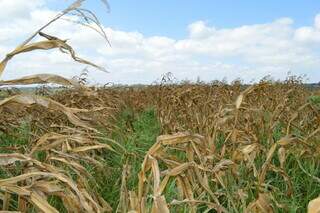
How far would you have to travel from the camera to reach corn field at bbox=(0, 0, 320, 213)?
194cm

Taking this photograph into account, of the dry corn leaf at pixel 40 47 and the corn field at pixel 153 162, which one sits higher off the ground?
the dry corn leaf at pixel 40 47

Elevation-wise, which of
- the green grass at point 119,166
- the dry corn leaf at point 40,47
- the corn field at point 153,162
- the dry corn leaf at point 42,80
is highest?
the dry corn leaf at point 40,47

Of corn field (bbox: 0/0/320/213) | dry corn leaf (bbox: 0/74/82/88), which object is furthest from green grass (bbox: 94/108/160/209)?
dry corn leaf (bbox: 0/74/82/88)

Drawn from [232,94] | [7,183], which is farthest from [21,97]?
[232,94]

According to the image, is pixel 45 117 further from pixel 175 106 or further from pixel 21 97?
pixel 21 97

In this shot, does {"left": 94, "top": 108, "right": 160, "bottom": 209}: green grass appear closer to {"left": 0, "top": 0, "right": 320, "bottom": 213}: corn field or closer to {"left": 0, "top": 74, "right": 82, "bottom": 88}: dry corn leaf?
{"left": 0, "top": 0, "right": 320, "bottom": 213}: corn field

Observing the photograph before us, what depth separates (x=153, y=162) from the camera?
1.86 metres

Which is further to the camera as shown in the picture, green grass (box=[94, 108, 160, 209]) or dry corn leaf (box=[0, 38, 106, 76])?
green grass (box=[94, 108, 160, 209])

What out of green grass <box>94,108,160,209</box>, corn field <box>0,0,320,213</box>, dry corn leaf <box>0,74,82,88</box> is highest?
dry corn leaf <box>0,74,82,88</box>

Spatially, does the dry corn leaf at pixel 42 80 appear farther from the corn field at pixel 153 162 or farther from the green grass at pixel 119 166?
the green grass at pixel 119 166

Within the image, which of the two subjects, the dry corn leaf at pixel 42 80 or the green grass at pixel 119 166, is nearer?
the dry corn leaf at pixel 42 80

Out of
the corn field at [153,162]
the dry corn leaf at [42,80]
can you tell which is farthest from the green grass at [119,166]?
the dry corn leaf at [42,80]

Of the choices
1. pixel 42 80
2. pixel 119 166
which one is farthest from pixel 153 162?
pixel 119 166

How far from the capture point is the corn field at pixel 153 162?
194 centimetres
